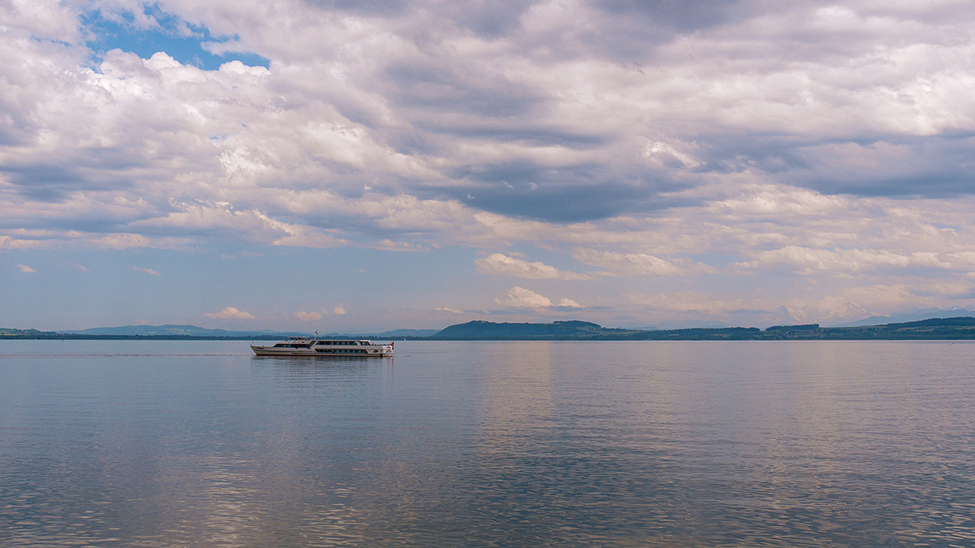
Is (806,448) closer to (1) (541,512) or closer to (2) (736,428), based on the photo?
(2) (736,428)

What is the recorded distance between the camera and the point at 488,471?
4878cm

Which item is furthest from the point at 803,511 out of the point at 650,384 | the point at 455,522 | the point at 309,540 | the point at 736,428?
the point at 650,384

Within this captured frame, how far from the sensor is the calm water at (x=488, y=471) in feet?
117

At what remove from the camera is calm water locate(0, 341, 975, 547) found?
35656 mm

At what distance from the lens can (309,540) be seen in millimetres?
34156

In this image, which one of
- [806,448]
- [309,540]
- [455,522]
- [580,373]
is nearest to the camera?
[309,540]

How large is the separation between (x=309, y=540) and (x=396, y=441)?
27148 millimetres

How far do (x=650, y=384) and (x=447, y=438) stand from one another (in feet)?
223

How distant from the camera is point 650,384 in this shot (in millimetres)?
123062

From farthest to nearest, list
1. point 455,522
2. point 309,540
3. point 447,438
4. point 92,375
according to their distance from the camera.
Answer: point 92,375 < point 447,438 < point 455,522 < point 309,540

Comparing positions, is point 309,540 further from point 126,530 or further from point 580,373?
point 580,373

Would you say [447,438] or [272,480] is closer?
[272,480]

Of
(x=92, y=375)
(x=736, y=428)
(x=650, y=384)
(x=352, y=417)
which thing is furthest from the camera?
(x=92, y=375)

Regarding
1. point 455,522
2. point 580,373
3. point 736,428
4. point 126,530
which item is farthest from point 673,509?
point 580,373
